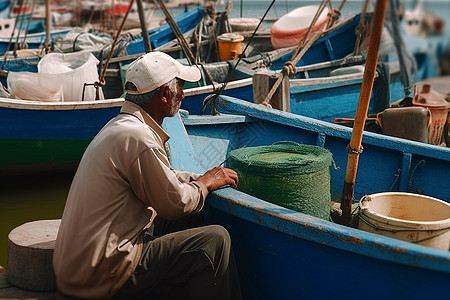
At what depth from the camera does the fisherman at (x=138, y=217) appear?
8.20ft

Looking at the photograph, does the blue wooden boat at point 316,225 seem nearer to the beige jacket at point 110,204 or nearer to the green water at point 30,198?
the beige jacket at point 110,204

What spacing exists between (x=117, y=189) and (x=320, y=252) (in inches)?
39.6

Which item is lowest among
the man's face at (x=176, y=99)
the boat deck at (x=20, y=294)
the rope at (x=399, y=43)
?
the boat deck at (x=20, y=294)

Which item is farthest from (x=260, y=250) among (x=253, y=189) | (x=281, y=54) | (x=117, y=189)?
(x=281, y=54)

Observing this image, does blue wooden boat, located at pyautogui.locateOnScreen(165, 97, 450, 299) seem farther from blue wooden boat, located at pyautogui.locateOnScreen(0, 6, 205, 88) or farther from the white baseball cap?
blue wooden boat, located at pyautogui.locateOnScreen(0, 6, 205, 88)

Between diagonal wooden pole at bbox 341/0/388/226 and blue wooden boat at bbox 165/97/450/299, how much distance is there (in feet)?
1.46

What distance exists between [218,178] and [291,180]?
39 centimetres

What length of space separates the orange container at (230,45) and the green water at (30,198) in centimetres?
305

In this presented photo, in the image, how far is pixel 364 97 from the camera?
9.23 ft

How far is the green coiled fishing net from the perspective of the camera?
301 cm

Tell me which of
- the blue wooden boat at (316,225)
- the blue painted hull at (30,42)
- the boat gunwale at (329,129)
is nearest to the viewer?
the blue wooden boat at (316,225)

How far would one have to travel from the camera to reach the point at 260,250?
117 inches

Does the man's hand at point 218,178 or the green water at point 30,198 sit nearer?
the man's hand at point 218,178

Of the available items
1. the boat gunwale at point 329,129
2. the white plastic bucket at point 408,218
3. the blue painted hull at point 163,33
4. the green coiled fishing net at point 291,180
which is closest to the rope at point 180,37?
the boat gunwale at point 329,129
